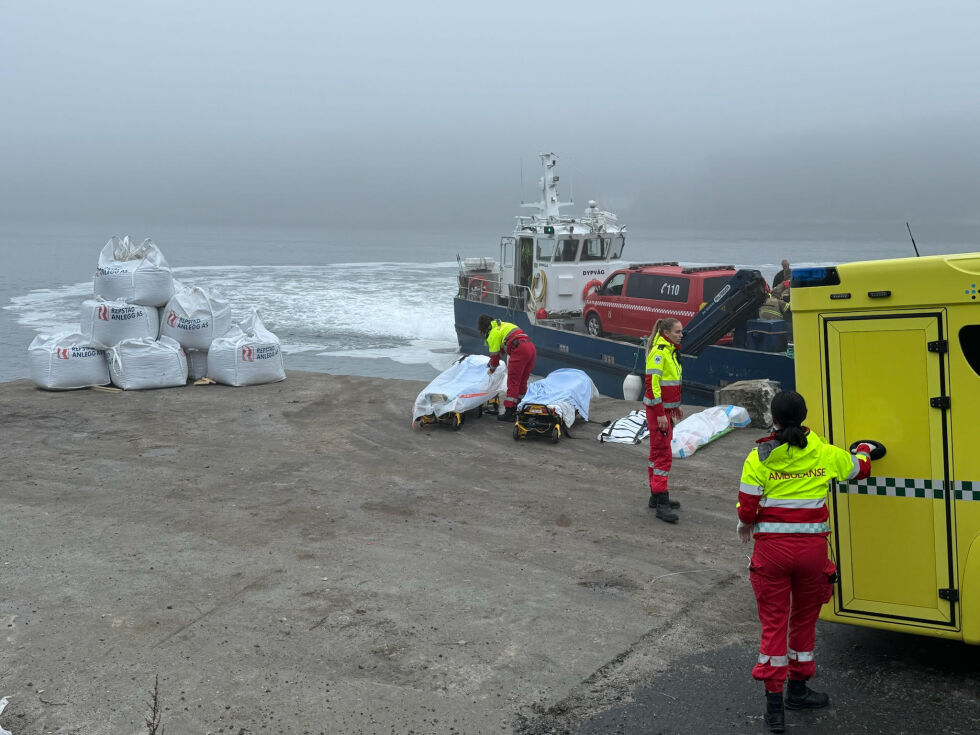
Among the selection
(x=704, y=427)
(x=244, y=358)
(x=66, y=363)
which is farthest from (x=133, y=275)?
(x=704, y=427)

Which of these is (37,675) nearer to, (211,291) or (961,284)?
(961,284)

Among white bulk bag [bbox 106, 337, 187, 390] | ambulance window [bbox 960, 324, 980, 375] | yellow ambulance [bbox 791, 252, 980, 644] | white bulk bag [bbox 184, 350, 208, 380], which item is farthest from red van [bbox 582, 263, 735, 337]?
ambulance window [bbox 960, 324, 980, 375]

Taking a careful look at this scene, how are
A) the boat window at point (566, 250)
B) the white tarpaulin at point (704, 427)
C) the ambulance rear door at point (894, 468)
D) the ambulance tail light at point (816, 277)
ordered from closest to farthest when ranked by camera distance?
1. the ambulance rear door at point (894, 468)
2. the ambulance tail light at point (816, 277)
3. the white tarpaulin at point (704, 427)
4. the boat window at point (566, 250)

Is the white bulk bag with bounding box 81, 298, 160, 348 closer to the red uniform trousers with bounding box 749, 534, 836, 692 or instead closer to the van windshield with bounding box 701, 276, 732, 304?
the van windshield with bounding box 701, 276, 732, 304

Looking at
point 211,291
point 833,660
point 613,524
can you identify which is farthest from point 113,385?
point 833,660

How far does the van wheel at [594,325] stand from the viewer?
719 inches

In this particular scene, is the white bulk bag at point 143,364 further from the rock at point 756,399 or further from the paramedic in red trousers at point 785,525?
the paramedic in red trousers at point 785,525

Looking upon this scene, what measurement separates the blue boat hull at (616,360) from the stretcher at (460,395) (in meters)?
4.77

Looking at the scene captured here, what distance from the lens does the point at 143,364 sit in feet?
39.2

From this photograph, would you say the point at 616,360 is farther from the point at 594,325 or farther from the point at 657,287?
the point at 594,325

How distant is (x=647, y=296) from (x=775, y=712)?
529 inches

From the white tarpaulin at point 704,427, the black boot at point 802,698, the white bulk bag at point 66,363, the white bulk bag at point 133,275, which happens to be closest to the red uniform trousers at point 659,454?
the white tarpaulin at point 704,427

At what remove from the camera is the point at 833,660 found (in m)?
4.63

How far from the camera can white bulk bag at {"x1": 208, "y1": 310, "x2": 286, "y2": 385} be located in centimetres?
1234
